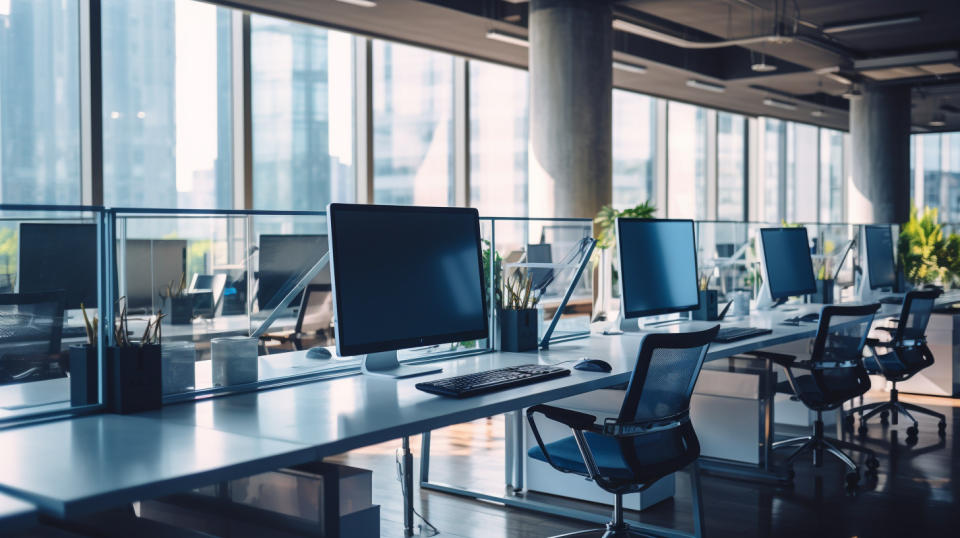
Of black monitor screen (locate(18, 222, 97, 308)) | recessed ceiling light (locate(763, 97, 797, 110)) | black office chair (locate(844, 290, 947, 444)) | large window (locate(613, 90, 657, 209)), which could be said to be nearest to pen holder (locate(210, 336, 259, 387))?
black monitor screen (locate(18, 222, 97, 308))

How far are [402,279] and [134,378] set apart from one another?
82 centimetres

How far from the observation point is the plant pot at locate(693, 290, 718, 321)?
4.58 metres

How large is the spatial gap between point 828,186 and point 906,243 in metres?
9.80

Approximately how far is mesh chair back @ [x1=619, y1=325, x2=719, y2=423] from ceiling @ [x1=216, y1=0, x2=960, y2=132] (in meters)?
→ 5.15

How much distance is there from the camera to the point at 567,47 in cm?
772

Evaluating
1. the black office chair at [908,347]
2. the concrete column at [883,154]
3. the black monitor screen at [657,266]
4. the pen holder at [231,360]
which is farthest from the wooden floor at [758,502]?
the concrete column at [883,154]

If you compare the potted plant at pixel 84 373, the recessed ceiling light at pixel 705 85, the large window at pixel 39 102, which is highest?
the recessed ceiling light at pixel 705 85

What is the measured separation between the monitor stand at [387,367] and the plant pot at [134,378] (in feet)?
2.35

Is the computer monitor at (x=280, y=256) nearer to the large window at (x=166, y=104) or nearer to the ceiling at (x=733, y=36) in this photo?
the large window at (x=166, y=104)

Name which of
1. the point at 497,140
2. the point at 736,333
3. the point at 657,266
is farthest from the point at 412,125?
the point at 736,333

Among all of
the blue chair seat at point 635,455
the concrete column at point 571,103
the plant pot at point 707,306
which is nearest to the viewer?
the blue chair seat at point 635,455

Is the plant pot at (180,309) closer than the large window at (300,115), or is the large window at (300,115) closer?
the plant pot at (180,309)

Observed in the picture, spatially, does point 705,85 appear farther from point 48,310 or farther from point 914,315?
point 48,310

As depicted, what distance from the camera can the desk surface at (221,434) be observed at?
161cm
